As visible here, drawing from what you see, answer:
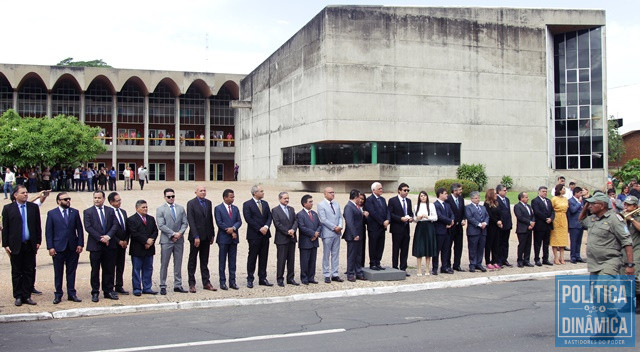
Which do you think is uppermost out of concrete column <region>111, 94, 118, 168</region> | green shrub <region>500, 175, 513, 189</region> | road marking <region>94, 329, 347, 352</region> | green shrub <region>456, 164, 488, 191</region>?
concrete column <region>111, 94, 118, 168</region>

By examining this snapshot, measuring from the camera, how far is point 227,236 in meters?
12.3

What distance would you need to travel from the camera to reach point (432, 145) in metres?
39.7

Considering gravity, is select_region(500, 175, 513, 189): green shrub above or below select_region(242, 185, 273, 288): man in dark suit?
above

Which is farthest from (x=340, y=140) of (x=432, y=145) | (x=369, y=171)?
(x=432, y=145)

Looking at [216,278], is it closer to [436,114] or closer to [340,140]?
→ [340,140]

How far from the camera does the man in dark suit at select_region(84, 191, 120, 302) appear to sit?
36.2 feet

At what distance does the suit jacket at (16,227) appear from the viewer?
1058 centimetres

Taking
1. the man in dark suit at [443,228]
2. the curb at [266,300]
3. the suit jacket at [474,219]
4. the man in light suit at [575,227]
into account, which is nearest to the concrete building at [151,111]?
the man in light suit at [575,227]

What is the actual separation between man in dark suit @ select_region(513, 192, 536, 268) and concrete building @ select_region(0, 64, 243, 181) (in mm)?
46293

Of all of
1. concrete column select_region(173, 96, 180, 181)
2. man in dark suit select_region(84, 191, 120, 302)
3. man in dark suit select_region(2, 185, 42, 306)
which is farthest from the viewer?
concrete column select_region(173, 96, 180, 181)

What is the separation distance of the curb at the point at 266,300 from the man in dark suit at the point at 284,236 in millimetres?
1167

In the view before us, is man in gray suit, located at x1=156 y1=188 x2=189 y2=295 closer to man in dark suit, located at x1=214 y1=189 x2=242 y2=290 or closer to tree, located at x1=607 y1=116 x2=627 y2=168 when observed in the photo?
man in dark suit, located at x1=214 y1=189 x2=242 y2=290

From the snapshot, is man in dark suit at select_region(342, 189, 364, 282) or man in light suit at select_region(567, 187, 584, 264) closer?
man in dark suit at select_region(342, 189, 364, 282)

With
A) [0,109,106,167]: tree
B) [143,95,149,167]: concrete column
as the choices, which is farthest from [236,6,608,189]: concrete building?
[143,95,149,167]: concrete column
